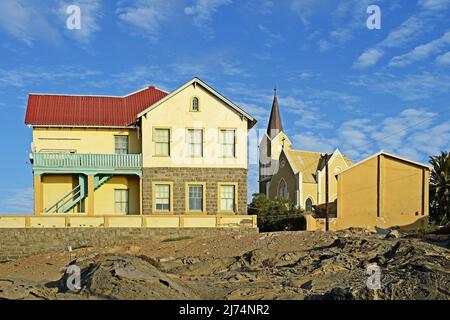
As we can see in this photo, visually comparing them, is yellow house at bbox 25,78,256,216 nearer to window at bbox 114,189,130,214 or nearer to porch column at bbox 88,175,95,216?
porch column at bbox 88,175,95,216

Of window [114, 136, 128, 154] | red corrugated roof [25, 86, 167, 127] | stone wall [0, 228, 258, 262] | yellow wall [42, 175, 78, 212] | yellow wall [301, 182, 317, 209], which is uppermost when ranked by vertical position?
red corrugated roof [25, 86, 167, 127]

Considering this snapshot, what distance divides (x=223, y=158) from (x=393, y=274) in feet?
58.2

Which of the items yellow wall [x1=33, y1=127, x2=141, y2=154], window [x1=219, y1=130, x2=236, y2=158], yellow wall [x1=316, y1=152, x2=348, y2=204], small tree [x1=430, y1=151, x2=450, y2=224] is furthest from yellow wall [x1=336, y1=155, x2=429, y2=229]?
yellow wall [x1=33, y1=127, x2=141, y2=154]

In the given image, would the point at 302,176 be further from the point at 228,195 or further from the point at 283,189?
the point at 228,195

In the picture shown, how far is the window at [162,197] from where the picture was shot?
32938mm

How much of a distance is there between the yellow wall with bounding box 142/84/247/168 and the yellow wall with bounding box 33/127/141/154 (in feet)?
7.24

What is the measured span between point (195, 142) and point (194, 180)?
235 cm

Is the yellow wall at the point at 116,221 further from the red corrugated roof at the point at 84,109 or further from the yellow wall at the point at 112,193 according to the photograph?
the red corrugated roof at the point at 84,109

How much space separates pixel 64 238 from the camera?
96.4 feet

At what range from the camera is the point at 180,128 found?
33.1m

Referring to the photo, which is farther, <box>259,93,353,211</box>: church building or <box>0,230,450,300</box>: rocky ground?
<box>259,93,353,211</box>: church building

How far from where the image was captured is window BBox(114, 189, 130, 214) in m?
34.4

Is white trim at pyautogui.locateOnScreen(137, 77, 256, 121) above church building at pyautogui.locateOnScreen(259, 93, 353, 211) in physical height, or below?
above

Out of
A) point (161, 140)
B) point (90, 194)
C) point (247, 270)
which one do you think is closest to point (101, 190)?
point (90, 194)
